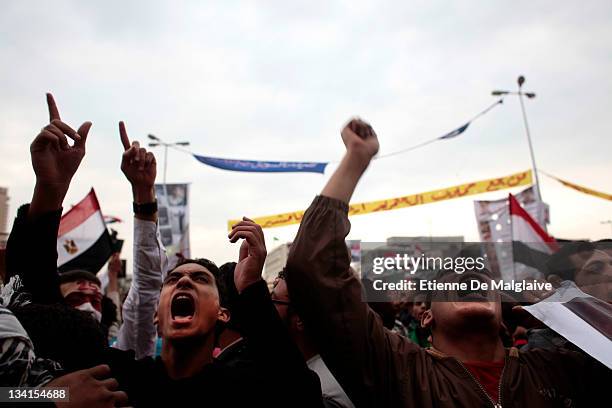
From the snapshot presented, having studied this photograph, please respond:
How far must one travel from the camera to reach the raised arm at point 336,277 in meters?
1.78

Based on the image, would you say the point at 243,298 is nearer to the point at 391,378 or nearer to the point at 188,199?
the point at 391,378

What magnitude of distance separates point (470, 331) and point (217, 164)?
991 cm

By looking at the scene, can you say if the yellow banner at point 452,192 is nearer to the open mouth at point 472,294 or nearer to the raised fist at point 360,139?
the open mouth at point 472,294

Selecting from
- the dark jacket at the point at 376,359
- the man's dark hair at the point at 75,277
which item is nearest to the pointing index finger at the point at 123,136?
the dark jacket at the point at 376,359

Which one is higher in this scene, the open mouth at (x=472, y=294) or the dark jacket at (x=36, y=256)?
the dark jacket at (x=36, y=256)

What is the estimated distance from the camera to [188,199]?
43.6ft

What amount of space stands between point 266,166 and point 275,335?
9.47 metres

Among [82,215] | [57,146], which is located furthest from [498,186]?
[57,146]

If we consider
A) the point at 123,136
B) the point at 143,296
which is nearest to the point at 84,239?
the point at 143,296

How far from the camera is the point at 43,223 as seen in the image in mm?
2080

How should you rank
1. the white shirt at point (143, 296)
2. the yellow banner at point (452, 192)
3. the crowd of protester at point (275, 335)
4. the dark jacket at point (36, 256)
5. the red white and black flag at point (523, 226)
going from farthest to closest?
the yellow banner at point (452, 192) → the red white and black flag at point (523, 226) → the white shirt at point (143, 296) → the dark jacket at point (36, 256) → the crowd of protester at point (275, 335)

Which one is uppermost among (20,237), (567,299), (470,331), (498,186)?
(498,186)

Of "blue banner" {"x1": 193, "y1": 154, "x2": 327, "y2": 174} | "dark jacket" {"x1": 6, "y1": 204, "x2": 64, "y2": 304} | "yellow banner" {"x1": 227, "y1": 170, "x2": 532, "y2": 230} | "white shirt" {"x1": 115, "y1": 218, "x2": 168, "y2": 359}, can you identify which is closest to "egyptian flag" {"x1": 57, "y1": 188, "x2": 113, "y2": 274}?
"white shirt" {"x1": 115, "y1": 218, "x2": 168, "y2": 359}

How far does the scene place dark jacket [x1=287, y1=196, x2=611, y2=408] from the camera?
1793mm
